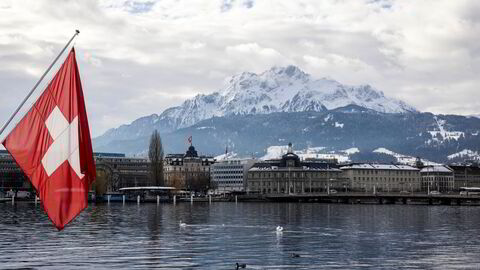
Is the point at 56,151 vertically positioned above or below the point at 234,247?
above

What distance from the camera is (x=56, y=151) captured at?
65.9ft

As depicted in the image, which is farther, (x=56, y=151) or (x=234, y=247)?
(x=234, y=247)

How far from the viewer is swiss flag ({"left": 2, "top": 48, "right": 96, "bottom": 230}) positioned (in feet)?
65.4

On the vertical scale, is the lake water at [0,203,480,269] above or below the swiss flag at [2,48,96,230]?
below

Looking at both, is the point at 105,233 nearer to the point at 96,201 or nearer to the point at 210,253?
the point at 210,253

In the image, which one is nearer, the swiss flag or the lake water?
the swiss flag

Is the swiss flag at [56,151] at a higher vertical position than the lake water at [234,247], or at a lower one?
higher

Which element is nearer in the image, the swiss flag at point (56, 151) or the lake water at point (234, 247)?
the swiss flag at point (56, 151)

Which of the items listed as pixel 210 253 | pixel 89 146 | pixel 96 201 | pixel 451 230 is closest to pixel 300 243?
pixel 210 253

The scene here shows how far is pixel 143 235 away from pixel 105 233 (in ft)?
14.5

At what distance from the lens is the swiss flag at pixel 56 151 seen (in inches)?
784

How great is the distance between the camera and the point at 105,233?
2805 inches

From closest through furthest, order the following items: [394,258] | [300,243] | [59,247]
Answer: [394,258]
[59,247]
[300,243]

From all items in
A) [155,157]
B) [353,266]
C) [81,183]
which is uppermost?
[155,157]
